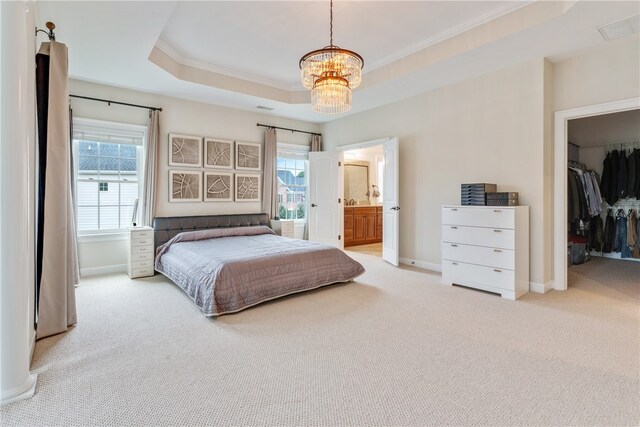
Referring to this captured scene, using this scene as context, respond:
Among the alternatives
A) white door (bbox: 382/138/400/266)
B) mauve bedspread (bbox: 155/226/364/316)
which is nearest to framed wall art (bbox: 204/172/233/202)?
mauve bedspread (bbox: 155/226/364/316)

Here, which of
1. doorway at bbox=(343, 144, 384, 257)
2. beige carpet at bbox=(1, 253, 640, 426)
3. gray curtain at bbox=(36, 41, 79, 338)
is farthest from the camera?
doorway at bbox=(343, 144, 384, 257)

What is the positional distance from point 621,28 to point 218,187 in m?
5.29

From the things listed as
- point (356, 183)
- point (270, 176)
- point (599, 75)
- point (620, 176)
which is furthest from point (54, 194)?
point (620, 176)

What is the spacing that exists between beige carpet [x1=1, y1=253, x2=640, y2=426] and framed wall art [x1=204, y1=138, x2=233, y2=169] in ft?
8.43

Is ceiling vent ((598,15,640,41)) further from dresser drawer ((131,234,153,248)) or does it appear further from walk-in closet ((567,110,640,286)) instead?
dresser drawer ((131,234,153,248))

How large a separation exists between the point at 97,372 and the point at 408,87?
461cm

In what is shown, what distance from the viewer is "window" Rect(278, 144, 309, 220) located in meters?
6.37

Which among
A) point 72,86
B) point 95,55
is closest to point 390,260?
point 95,55

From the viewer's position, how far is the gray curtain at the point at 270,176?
582 cm

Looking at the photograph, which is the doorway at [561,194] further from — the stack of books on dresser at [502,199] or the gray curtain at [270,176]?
the gray curtain at [270,176]

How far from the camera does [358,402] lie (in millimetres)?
1695

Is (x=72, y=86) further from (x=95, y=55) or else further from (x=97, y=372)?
(x=97, y=372)

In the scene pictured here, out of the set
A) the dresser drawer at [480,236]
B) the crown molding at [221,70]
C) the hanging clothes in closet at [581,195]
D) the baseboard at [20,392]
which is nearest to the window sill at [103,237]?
the crown molding at [221,70]

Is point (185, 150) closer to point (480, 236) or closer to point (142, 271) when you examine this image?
point (142, 271)
